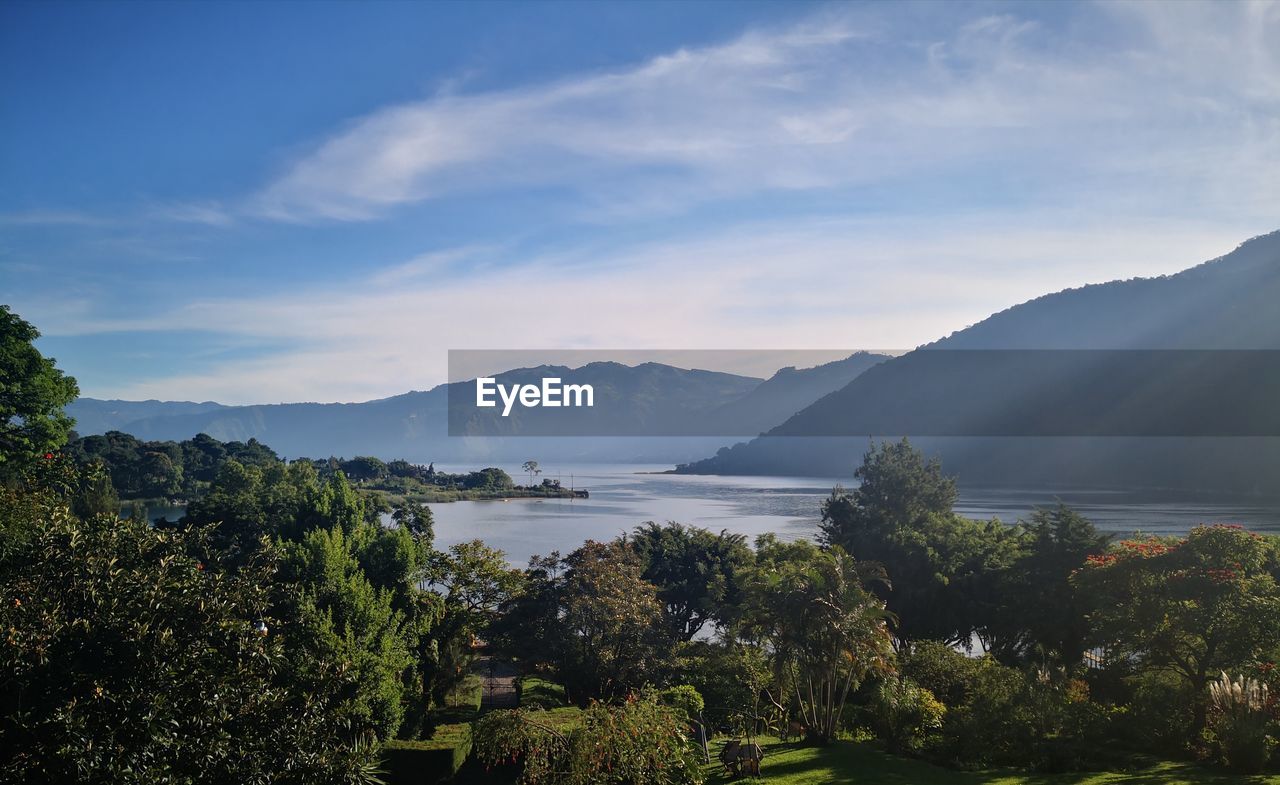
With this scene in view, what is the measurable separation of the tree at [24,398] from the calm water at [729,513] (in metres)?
24.3

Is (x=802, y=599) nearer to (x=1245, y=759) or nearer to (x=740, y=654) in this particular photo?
(x=740, y=654)

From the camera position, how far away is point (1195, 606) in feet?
47.9

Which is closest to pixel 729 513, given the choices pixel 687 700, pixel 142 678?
pixel 687 700

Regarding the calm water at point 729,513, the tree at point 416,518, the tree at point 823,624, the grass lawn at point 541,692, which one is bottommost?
the calm water at point 729,513

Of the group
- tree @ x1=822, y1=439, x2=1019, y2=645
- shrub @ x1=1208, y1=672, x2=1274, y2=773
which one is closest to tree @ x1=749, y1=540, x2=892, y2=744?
shrub @ x1=1208, y1=672, x2=1274, y2=773

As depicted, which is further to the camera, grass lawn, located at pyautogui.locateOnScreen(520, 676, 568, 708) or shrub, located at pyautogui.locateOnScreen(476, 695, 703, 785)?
grass lawn, located at pyautogui.locateOnScreen(520, 676, 568, 708)

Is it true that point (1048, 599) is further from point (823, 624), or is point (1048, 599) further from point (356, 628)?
A: point (356, 628)

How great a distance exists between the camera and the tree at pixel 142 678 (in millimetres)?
8039

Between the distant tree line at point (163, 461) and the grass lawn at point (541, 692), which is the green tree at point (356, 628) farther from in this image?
the distant tree line at point (163, 461)

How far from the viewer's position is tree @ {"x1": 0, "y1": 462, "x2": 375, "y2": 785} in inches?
316

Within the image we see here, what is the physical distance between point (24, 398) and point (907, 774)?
31.3 m

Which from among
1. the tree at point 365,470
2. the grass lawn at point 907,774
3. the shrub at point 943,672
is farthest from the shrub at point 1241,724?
the tree at point 365,470

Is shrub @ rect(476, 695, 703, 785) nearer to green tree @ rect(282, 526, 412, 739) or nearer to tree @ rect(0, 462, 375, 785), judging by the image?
tree @ rect(0, 462, 375, 785)

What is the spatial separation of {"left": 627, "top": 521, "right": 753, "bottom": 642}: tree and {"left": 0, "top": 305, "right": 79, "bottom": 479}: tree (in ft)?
73.0
